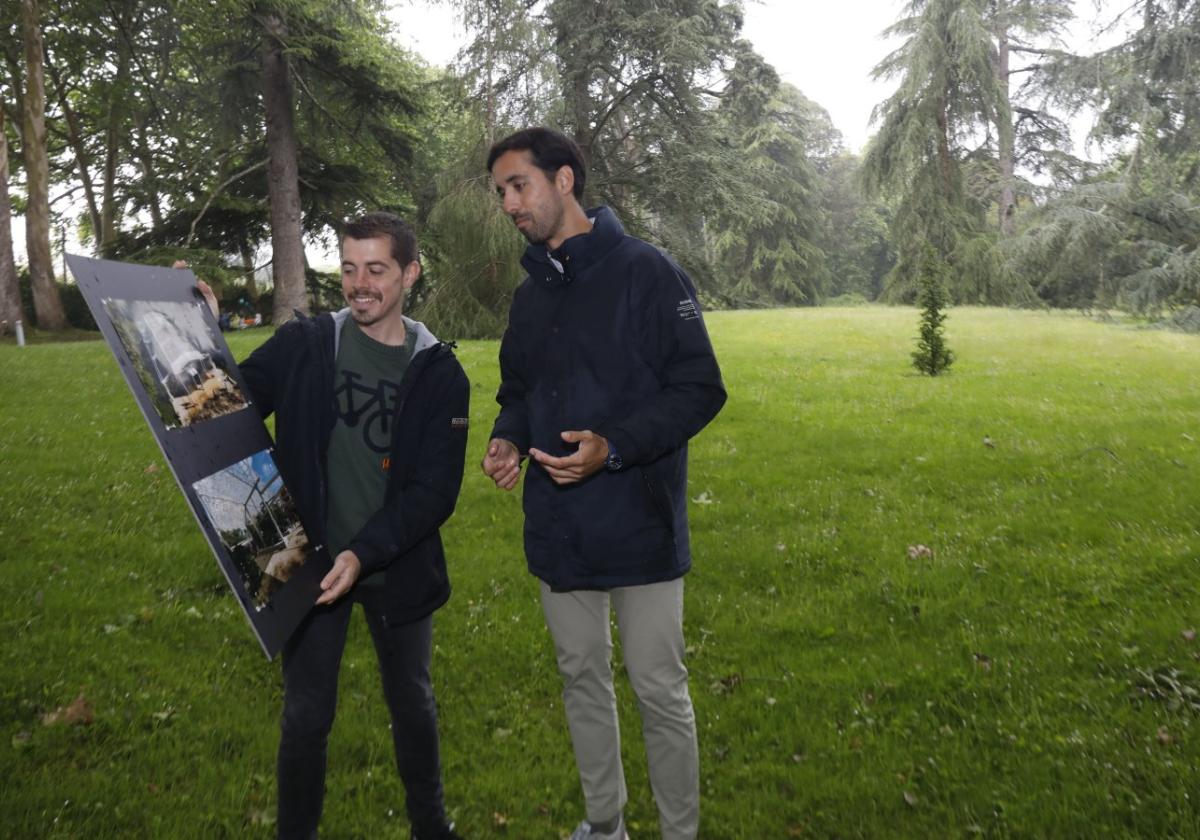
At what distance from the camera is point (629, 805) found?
141 inches

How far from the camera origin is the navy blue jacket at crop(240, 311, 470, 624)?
8.68 feet

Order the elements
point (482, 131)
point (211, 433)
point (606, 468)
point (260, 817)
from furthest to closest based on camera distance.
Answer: point (482, 131) → point (260, 817) → point (606, 468) → point (211, 433)

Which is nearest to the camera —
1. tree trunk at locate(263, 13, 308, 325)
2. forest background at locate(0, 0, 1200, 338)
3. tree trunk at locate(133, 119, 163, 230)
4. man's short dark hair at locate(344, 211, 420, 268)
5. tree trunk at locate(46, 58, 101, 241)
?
man's short dark hair at locate(344, 211, 420, 268)

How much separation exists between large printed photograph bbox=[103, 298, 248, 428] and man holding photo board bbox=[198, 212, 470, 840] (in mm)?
292

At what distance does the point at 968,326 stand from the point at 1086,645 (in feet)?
68.0

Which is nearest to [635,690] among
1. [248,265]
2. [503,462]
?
[503,462]

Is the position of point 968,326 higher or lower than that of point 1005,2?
lower

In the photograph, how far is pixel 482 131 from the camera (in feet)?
62.3

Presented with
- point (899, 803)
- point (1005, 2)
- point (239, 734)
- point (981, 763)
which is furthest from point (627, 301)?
point (1005, 2)

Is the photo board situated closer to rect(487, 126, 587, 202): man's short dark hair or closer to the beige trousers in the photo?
the beige trousers

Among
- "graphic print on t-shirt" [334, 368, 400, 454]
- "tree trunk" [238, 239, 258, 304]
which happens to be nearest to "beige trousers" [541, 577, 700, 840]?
"graphic print on t-shirt" [334, 368, 400, 454]

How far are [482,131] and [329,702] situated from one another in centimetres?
1801

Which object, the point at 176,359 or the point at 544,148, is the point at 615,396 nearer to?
the point at 544,148

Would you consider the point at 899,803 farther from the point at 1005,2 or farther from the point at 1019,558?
the point at 1005,2
